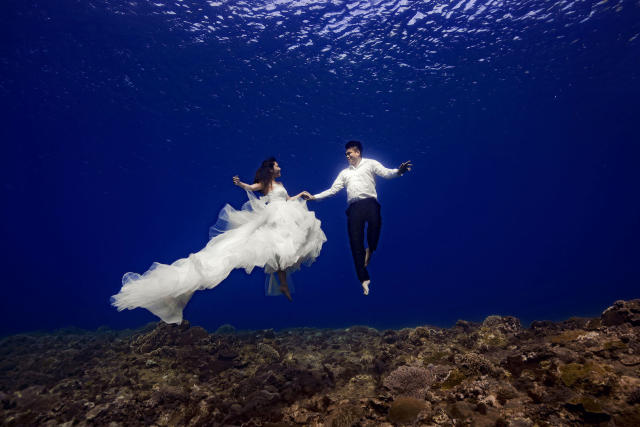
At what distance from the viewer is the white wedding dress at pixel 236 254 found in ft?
13.9

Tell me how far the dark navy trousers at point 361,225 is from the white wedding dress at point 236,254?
71 cm

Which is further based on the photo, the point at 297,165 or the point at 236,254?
the point at 297,165

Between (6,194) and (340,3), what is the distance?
5413 cm

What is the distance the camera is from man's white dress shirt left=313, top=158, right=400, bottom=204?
5.76m

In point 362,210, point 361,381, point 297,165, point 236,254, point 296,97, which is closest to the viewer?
point 236,254

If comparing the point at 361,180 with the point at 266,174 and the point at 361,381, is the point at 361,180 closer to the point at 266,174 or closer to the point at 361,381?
the point at 266,174

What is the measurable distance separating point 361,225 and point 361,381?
2835 mm

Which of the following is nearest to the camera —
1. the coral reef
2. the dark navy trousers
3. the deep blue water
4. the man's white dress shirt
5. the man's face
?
the coral reef

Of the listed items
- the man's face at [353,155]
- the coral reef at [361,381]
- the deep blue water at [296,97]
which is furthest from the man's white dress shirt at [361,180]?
the deep blue water at [296,97]

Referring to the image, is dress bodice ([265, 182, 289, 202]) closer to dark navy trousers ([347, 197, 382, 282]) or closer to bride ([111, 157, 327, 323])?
bride ([111, 157, 327, 323])

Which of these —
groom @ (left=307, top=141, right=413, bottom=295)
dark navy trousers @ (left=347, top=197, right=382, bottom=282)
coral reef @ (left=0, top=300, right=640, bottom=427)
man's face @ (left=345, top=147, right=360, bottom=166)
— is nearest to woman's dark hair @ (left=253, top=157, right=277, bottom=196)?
groom @ (left=307, top=141, right=413, bottom=295)

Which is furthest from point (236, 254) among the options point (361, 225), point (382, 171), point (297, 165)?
point (297, 165)

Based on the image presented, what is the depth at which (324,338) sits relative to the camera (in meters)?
11.6

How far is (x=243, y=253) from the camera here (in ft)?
15.6
